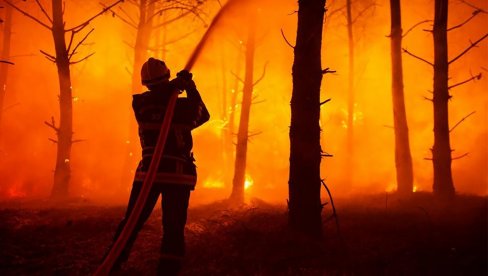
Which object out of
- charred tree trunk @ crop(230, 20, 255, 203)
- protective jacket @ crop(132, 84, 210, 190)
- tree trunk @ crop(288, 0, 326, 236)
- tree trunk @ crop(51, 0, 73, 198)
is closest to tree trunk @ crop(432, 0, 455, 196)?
charred tree trunk @ crop(230, 20, 255, 203)

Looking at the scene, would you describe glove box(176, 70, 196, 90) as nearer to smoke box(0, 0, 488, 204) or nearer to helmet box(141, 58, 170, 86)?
helmet box(141, 58, 170, 86)

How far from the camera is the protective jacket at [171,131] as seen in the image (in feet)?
13.9

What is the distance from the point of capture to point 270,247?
4715mm

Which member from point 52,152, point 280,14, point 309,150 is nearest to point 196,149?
point 52,152

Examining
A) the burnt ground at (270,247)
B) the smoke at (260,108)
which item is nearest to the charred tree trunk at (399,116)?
the burnt ground at (270,247)

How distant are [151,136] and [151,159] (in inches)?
11.3

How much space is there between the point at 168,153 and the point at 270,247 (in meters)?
1.81

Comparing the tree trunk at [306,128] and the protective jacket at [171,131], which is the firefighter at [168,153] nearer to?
the protective jacket at [171,131]

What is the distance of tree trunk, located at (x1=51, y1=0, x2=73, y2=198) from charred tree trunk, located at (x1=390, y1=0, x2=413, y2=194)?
11.1 meters

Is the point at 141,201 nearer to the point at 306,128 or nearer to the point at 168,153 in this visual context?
the point at 168,153

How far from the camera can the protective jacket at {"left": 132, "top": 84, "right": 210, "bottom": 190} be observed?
4234 millimetres

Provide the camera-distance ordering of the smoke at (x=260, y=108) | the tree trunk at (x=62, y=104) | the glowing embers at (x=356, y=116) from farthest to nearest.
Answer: the glowing embers at (x=356, y=116), the smoke at (x=260, y=108), the tree trunk at (x=62, y=104)

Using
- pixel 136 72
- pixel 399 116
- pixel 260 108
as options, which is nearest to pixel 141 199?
pixel 399 116

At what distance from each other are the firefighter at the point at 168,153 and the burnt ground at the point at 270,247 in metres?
0.59
